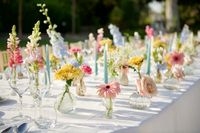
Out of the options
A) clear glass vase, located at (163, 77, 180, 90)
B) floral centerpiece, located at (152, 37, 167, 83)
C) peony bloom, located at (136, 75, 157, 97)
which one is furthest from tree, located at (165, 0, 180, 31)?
peony bloom, located at (136, 75, 157, 97)

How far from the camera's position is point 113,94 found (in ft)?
8.15

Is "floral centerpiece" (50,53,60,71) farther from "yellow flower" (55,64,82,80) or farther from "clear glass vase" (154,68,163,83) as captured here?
"yellow flower" (55,64,82,80)

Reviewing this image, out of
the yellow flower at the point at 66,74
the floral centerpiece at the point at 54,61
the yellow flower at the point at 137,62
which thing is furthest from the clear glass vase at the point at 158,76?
the yellow flower at the point at 66,74

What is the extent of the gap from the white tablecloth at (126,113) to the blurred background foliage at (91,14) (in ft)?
57.1

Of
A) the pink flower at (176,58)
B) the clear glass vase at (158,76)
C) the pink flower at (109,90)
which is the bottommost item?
the pink flower at (109,90)

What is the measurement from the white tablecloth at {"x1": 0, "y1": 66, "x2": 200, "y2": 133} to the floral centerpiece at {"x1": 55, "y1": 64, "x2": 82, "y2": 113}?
0.15 ft

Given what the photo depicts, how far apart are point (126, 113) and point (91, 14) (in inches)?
931

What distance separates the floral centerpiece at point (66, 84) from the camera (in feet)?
8.28

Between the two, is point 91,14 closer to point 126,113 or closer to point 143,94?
point 143,94

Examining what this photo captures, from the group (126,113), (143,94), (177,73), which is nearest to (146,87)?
(143,94)

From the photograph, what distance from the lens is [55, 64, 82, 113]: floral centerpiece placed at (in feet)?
8.28

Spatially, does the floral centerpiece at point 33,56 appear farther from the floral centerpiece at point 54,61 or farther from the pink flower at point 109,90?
the floral centerpiece at point 54,61

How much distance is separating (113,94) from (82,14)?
23.4 metres

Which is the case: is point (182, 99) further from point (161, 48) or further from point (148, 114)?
point (161, 48)
